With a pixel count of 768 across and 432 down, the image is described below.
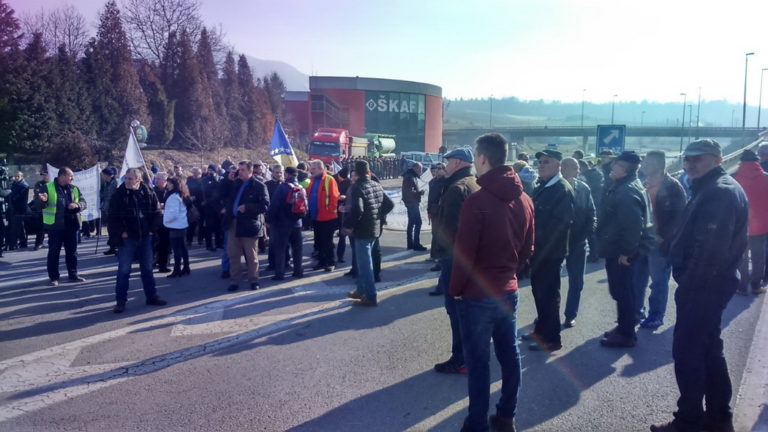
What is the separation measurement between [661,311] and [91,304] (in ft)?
24.3

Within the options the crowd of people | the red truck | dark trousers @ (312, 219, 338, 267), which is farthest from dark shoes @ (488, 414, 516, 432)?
the red truck

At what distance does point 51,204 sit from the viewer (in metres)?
8.64

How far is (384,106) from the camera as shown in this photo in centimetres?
6412

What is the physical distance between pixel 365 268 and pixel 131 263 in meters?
3.11

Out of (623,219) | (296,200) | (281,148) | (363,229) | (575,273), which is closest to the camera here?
(623,219)

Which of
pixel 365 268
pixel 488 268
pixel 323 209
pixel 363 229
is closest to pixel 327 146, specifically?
pixel 323 209

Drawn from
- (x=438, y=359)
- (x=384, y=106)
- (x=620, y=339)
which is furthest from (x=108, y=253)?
(x=384, y=106)

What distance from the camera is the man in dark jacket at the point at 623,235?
5.49 m

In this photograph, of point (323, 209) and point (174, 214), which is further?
point (323, 209)

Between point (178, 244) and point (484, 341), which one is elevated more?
point (484, 341)

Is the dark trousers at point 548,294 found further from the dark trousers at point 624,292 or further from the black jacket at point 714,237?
the black jacket at point 714,237

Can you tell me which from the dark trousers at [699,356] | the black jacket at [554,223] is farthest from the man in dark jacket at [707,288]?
the black jacket at [554,223]

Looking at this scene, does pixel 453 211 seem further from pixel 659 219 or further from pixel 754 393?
pixel 754 393

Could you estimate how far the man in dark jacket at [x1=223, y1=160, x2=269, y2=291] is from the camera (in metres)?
8.09
